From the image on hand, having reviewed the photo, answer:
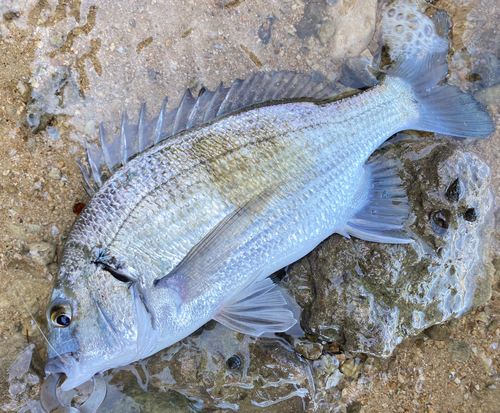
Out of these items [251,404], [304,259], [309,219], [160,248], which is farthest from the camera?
[304,259]

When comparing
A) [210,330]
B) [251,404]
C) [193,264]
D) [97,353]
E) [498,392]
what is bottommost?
[498,392]

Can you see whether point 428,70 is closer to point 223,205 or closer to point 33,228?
point 223,205

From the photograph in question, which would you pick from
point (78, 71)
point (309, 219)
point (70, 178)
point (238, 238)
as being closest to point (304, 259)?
point (309, 219)

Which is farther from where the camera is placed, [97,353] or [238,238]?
[238,238]

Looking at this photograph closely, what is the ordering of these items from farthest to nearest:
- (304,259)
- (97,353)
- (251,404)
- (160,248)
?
(304,259) < (251,404) < (160,248) < (97,353)

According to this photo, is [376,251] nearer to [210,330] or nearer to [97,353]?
[210,330]

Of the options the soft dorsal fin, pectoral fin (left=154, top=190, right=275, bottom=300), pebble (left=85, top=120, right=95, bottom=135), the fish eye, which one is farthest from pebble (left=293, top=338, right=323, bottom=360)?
pebble (left=85, top=120, right=95, bottom=135)

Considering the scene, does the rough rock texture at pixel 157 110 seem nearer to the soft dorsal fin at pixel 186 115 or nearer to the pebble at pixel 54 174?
the pebble at pixel 54 174

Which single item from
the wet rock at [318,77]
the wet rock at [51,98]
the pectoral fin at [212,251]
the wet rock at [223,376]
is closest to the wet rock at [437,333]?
the wet rock at [223,376]

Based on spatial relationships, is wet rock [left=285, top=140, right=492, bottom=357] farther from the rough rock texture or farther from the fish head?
the fish head
